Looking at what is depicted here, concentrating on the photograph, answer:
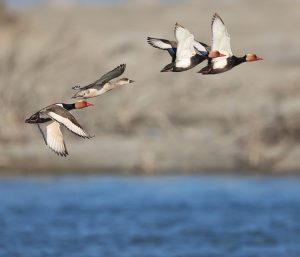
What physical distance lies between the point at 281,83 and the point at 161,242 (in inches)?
279

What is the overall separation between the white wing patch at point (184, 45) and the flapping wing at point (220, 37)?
0.17 meters

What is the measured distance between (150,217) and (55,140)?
1196 centimetres

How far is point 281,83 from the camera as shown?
25.6 metres

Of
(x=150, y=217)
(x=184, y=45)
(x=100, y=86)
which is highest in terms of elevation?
(x=150, y=217)

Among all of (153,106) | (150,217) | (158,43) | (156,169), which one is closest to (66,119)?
(158,43)

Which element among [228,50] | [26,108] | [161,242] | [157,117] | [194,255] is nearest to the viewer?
[228,50]

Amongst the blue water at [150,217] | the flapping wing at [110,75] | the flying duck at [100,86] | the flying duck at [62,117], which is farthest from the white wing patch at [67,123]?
the blue water at [150,217]

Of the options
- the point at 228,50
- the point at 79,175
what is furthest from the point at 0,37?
the point at 228,50

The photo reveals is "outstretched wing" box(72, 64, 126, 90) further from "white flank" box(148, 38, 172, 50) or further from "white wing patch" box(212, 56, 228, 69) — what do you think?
"white wing patch" box(212, 56, 228, 69)

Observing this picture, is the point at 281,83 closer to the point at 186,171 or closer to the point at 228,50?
the point at 186,171

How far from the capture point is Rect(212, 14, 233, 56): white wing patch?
8.63m

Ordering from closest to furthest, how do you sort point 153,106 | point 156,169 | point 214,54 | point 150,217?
1. point 214,54
2. point 150,217
3. point 156,169
4. point 153,106

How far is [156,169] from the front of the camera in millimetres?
21984

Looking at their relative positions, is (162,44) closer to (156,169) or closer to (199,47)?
(199,47)
